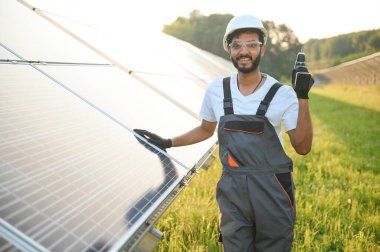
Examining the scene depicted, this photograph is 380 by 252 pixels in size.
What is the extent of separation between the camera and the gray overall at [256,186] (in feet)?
7.55

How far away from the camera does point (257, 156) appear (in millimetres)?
2322

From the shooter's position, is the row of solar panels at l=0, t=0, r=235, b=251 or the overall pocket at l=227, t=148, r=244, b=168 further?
the overall pocket at l=227, t=148, r=244, b=168

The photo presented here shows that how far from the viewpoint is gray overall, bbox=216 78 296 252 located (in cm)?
230

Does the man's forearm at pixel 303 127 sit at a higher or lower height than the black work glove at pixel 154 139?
higher

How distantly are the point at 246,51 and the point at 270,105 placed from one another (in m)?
0.45

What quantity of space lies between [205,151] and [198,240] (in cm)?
88

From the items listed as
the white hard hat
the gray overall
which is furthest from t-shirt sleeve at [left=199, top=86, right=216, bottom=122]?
the white hard hat

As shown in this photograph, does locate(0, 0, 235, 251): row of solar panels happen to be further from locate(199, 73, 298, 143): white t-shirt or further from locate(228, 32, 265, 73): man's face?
locate(228, 32, 265, 73): man's face

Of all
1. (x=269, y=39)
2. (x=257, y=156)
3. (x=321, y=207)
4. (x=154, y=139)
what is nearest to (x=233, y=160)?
(x=257, y=156)

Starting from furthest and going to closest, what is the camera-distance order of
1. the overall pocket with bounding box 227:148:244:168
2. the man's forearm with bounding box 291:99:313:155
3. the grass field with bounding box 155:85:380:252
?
1. the grass field with bounding box 155:85:380:252
2. the overall pocket with bounding box 227:148:244:168
3. the man's forearm with bounding box 291:99:313:155

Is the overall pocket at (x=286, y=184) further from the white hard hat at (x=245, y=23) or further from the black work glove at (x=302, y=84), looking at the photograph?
the white hard hat at (x=245, y=23)

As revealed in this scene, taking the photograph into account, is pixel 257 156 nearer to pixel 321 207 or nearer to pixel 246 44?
pixel 246 44

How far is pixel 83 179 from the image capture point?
171 centimetres

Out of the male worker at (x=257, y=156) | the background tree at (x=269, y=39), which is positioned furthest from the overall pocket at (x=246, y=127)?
the background tree at (x=269, y=39)
